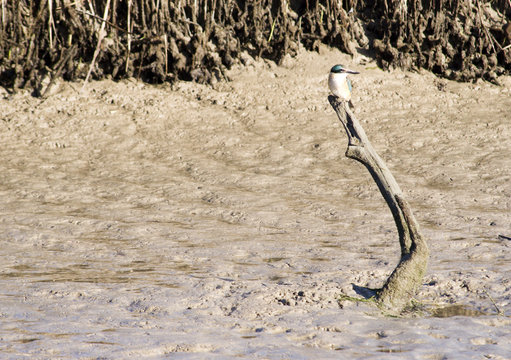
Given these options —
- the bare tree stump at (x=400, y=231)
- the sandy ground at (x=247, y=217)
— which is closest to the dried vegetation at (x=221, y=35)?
the sandy ground at (x=247, y=217)

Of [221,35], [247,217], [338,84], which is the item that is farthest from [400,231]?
[221,35]

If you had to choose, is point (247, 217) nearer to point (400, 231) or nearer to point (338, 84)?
point (338, 84)

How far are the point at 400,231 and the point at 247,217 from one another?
148cm

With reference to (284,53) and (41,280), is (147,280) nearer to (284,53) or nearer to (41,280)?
(41,280)

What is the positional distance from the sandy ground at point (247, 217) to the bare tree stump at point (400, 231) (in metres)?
0.14

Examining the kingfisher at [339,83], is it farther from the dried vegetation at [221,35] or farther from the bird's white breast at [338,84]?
the dried vegetation at [221,35]

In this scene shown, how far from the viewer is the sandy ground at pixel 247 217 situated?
2.86m

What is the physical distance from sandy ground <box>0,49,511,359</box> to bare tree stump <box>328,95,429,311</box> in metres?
0.14

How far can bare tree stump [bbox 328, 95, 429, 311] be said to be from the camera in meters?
3.27

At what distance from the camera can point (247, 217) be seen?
464 centimetres

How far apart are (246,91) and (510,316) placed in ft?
13.1

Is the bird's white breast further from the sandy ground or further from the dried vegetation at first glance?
the dried vegetation

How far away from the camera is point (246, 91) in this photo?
661 cm

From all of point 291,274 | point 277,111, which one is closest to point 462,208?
point 291,274
